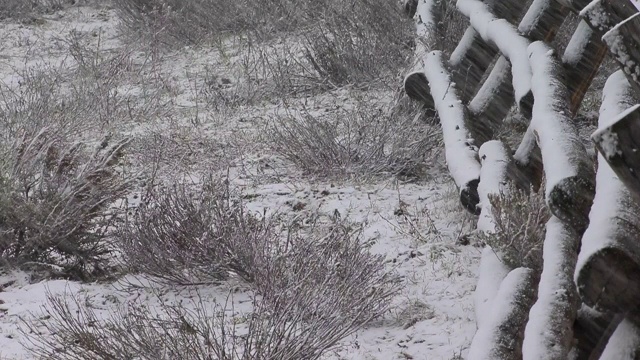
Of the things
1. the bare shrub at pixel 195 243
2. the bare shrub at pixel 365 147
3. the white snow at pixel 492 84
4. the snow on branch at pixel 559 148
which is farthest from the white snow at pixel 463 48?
the bare shrub at pixel 195 243

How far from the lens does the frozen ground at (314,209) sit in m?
2.95

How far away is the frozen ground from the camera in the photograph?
9.68 ft

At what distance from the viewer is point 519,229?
2.88 meters

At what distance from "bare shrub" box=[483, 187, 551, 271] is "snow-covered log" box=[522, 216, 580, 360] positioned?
360 mm

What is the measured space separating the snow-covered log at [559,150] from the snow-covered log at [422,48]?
4.85 ft

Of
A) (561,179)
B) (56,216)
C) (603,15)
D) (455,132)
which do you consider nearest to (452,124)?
(455,132)

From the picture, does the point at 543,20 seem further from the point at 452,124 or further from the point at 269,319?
the point at 269,319

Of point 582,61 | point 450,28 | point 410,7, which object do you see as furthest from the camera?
point 410,7

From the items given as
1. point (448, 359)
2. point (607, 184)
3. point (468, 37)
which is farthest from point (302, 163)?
point (607, 184)

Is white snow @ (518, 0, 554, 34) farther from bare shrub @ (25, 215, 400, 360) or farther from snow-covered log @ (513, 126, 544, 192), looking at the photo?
bare shrub @ (25, 215, 400, 360)

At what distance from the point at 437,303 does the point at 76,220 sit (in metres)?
1.66

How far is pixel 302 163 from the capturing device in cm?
461

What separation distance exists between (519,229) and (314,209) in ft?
4.66

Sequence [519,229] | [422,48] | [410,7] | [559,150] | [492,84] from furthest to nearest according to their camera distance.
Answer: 1. [410,7]
2. [422,48]
3. [492,84]
4. [519,229]
5. [559,150]
